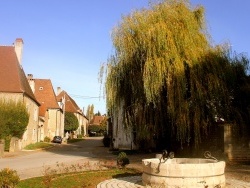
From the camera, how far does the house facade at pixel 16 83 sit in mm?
32344

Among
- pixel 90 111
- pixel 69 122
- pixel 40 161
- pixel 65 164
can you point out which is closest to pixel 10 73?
pixel 40 161

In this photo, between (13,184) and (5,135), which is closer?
(13,184)

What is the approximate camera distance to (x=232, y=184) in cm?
1065

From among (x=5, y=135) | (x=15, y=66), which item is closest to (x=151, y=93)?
(x=5, y=135)

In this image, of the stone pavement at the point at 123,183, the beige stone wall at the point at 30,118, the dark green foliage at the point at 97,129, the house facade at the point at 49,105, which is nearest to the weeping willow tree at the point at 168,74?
the stone pavement at the point at 123,183

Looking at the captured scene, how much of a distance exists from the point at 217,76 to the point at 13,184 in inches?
485

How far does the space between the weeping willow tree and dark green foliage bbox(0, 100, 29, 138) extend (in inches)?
566

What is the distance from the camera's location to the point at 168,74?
16734mm

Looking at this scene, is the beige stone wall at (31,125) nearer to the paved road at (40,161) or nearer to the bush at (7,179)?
the paved road at (40,161)

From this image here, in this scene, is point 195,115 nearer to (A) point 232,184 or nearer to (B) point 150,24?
(B) point 150,24

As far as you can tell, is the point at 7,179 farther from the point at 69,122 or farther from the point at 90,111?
the point at 90,111

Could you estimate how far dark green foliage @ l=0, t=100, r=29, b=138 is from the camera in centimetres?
2873

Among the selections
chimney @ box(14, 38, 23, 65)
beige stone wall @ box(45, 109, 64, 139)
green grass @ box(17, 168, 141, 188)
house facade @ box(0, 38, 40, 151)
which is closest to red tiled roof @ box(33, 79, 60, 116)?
beige stone wall @ box(45, 109, 64, 139)

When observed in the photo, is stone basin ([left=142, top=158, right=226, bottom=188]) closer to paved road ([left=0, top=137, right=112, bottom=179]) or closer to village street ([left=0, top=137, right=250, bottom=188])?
village street ([left=0, top=137, right=250, bottom=188])
